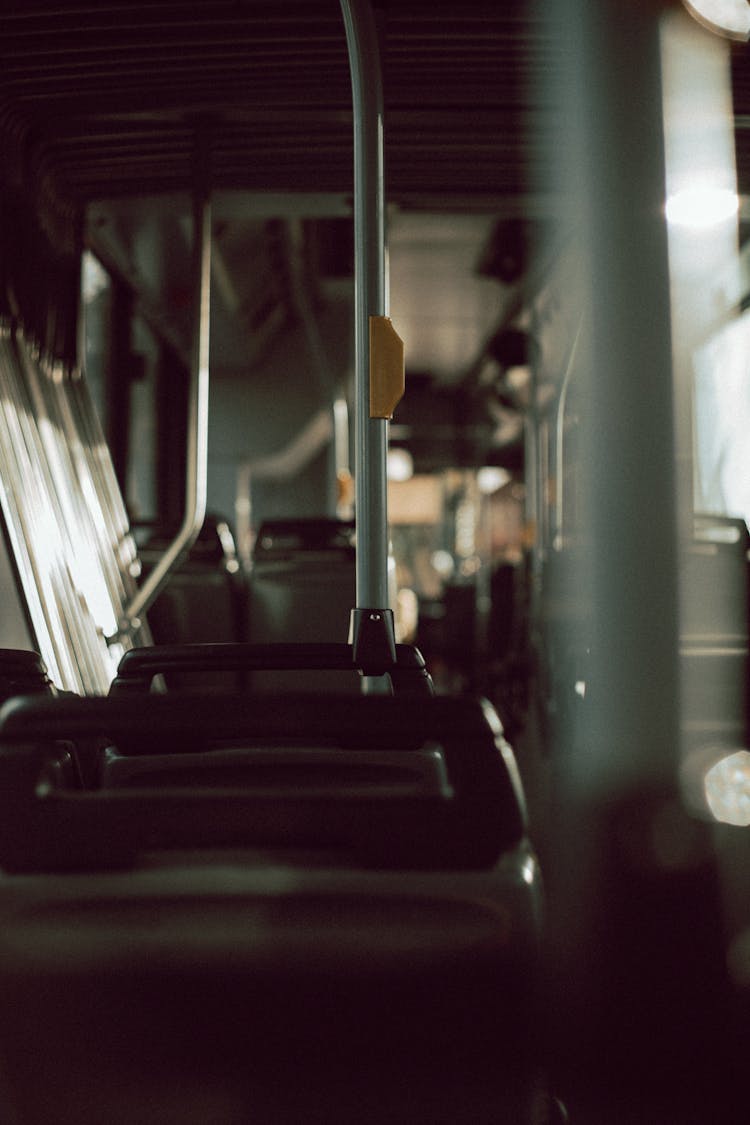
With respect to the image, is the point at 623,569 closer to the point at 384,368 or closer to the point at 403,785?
the point at 403,785

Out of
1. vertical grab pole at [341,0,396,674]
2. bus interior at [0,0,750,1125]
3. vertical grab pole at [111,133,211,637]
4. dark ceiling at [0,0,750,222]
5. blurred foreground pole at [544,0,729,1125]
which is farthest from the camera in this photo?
vertical grab pole at [111,133,211,637]

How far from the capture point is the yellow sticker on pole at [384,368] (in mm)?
1875

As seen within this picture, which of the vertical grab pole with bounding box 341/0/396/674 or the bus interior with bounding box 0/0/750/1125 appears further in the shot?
the vertical grab pole with bounding box 341/0/396/674

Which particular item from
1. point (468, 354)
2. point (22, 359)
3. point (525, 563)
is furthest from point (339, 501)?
point (468, 354)

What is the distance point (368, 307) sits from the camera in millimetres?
1860

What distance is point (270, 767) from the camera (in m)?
1.25

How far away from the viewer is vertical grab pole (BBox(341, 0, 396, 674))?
179cm

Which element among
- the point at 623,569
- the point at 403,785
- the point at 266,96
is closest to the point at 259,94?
the point at 266,96

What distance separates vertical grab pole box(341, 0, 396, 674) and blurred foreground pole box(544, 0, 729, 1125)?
0.55 m

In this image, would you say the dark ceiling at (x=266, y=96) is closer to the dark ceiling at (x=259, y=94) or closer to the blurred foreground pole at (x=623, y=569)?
the dark ceiling at (x=259, y=94)

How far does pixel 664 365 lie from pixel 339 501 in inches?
246

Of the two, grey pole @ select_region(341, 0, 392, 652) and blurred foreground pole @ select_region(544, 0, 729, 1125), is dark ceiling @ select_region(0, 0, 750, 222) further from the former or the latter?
blurred foreground pole @ select_region(544, 0, 729, 1125)

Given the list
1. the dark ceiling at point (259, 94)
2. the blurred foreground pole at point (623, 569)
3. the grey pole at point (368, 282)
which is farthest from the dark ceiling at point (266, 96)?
the blurred foreground pole at point (623, 569)

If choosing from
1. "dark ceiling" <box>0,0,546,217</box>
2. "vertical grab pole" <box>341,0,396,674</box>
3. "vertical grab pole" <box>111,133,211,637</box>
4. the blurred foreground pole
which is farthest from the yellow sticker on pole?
"vertical grab pole" <box>111,133,211,637</box>
